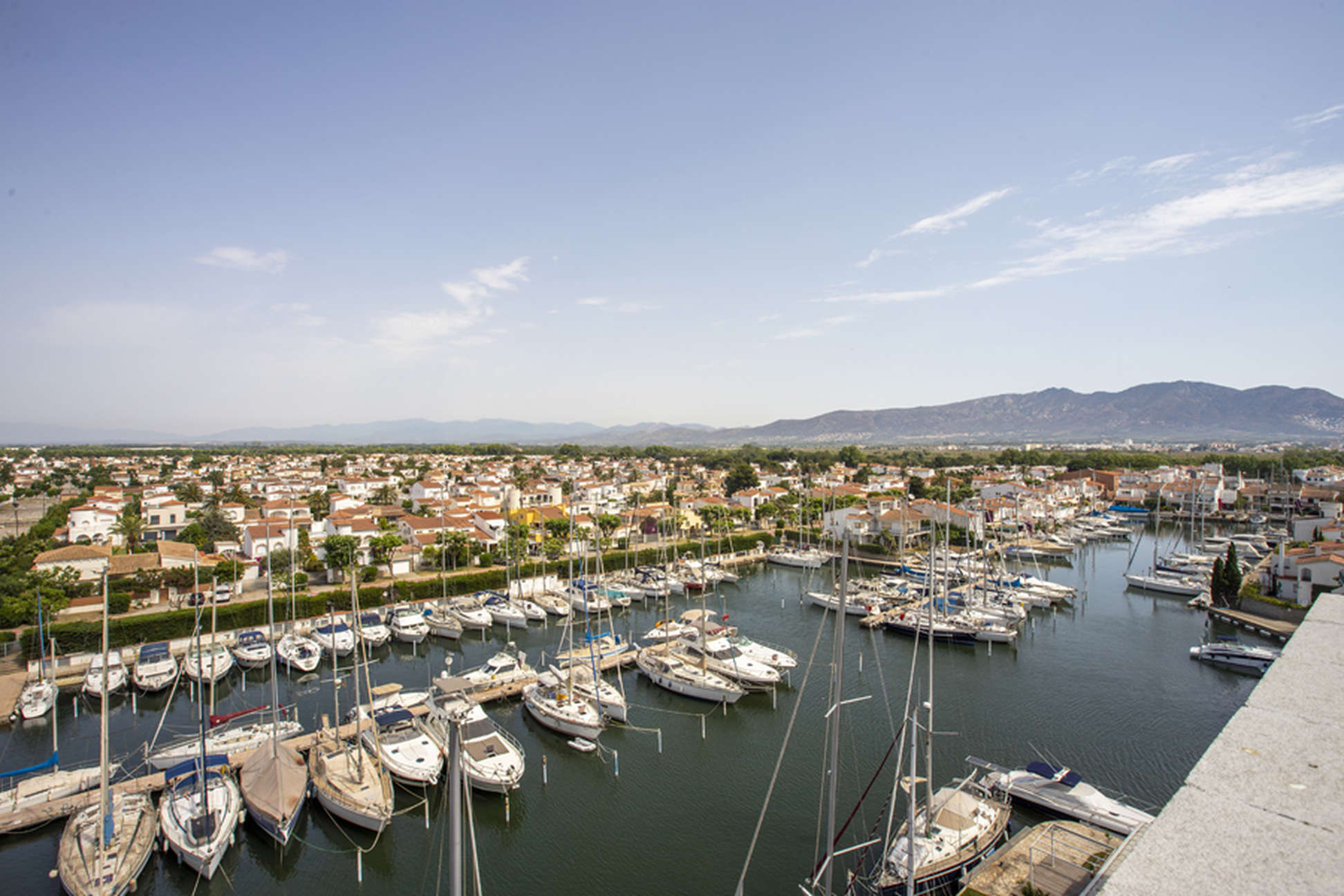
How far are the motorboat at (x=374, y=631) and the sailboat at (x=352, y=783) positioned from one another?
1078 centimetres

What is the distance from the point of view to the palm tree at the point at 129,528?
4734 centimetres

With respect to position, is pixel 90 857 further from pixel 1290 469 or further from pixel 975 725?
pixel 1290 469

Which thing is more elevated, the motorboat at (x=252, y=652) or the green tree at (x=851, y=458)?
the green tree at (x=851, y=458)

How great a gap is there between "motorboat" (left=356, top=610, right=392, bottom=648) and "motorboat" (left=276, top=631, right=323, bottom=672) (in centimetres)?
188

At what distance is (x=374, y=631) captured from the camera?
28516 millimetres

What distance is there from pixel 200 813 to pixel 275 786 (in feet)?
4.76

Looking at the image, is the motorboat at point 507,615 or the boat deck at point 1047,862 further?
the motorboat at point 507,615

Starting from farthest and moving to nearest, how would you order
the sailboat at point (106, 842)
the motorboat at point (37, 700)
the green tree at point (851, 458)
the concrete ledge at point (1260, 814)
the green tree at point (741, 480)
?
the green tree at point (851, 458) < the green tree at point (741, 480) < the motorboat at point (37, 700) < the sailboat at point (106, 842) < the concrete ledge at point (1260, 814)

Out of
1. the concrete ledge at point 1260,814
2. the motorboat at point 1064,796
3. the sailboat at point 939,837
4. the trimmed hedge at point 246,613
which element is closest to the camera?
the concrete ledge at point 1260,814

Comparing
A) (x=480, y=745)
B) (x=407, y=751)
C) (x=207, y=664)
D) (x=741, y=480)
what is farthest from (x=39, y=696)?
(x=741, y=480)

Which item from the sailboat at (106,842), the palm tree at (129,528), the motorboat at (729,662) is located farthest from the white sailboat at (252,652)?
the palm tree at (129,528)

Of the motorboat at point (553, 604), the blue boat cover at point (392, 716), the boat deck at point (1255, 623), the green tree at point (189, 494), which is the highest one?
the green tree at point (189, 494)

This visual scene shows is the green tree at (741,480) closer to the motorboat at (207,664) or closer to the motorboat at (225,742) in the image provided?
the motorboat at (207,664)

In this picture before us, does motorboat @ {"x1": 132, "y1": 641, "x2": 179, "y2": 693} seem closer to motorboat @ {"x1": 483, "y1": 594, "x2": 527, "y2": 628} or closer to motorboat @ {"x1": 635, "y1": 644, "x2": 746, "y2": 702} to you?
motorboat @ {"x1": 483, "y1": 594, "x2": 527, "y2": 628}
